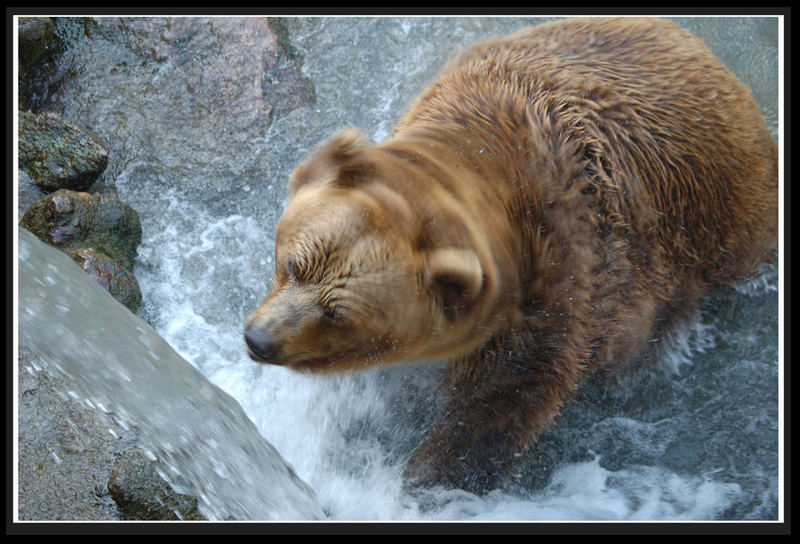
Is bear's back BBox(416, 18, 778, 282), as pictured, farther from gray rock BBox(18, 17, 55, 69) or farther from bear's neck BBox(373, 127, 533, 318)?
gray rock BBox(18, 17, 55, 69)

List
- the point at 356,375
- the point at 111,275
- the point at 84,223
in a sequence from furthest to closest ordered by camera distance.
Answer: the point at 84,223
the point at 111,275
the point at 356,375

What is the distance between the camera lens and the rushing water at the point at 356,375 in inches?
196

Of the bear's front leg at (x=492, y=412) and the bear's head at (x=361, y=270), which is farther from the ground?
the bear's head at (x=361, y=270)

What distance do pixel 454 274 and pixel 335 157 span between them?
0.82m

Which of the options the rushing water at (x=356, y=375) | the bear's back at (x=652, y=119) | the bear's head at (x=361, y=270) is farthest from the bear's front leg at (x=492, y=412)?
the bear's back at (x=652, y=119)

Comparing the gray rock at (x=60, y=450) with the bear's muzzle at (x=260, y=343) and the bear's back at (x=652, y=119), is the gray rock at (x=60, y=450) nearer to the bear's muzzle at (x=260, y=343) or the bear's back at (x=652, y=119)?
the bear's muzzle at (x=260, y=343)

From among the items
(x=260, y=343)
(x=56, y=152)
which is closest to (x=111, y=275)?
(x=56, y=152)

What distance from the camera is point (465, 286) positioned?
3.41 metres

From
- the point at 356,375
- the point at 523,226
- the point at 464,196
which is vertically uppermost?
the point at 464,196

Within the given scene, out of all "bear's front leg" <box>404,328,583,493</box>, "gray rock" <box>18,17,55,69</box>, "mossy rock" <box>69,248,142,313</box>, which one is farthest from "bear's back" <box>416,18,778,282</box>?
"gray rock" <box>18,17,55,69</box>

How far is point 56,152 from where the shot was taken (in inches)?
221

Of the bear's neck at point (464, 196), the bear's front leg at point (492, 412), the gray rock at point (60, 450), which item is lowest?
the bear's front leg at point (492, 412)

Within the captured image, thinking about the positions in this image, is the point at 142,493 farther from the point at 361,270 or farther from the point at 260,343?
the point at 361,270

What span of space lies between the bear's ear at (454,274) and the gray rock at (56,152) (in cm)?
354
